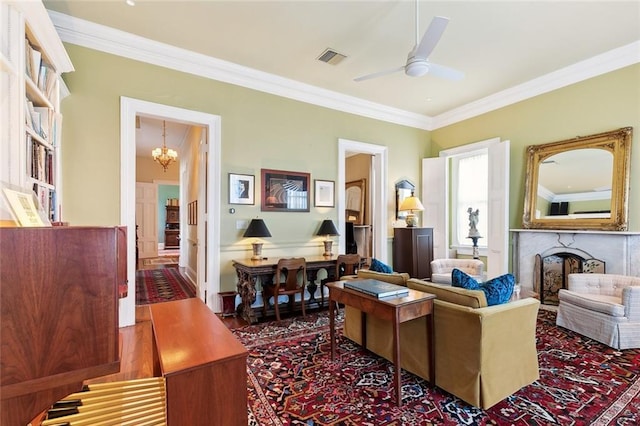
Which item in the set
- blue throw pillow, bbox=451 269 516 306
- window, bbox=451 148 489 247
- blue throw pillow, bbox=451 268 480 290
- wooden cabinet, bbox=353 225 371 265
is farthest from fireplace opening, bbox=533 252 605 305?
wooden cabinet, bbox=353 225 371 265

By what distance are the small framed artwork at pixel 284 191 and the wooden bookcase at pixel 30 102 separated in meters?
2.40

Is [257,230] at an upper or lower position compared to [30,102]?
lower

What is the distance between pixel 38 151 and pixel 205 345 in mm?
2259

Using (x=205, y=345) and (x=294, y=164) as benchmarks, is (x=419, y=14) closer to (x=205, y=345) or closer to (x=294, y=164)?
(x=294, y=164)

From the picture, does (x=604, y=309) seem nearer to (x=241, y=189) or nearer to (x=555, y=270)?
(x=555, y=270)

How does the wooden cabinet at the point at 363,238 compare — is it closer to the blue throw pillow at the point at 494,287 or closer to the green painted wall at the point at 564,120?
the green painted wall at the point at 564,120

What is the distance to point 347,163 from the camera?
8273mm

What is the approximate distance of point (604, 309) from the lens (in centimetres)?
312

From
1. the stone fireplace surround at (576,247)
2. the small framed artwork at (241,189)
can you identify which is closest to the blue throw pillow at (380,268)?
the small framed artwork at (241,189)

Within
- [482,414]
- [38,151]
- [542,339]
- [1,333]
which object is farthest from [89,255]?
[542,339]

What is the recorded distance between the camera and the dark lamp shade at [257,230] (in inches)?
162

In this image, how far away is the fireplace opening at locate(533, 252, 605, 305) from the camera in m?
4.21

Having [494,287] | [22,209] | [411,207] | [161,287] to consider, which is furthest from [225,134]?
[494,287]

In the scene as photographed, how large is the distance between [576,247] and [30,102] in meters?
6.33
